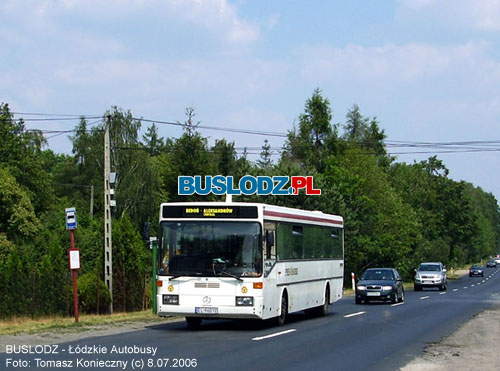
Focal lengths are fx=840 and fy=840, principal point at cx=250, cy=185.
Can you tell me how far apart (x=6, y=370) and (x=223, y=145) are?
7618 centimetres

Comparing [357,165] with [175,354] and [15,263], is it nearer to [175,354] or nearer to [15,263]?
[15,263]

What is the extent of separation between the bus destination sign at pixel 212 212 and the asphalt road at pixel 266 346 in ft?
8.95

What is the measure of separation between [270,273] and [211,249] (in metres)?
1.57

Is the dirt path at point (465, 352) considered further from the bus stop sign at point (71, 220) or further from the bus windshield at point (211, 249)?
the bus stop sign at point (71, 220)

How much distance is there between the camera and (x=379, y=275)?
1419 inches

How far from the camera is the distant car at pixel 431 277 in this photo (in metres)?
55.8

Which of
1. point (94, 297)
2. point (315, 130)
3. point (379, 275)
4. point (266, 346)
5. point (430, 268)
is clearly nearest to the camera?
point (266, 346)

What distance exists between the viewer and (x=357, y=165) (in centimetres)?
7375

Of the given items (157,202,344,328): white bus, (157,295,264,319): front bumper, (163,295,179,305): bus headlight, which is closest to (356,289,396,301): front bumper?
(157,202,344,328): white bus

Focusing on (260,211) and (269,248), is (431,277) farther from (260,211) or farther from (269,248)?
(260,211)

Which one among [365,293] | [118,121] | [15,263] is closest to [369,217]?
[118,121]

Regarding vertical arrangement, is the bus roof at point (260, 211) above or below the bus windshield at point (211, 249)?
above

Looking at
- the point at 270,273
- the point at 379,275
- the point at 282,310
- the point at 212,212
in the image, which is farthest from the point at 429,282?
the point at 212,212

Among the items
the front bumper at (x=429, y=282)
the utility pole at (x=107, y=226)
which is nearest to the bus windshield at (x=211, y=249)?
the utility pole at (x=107, y=226)
